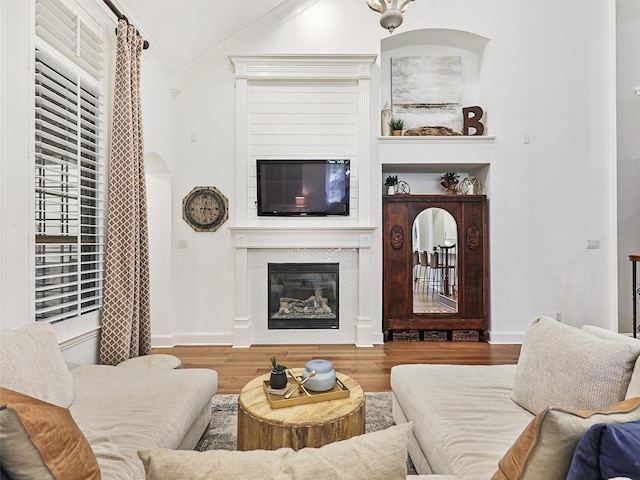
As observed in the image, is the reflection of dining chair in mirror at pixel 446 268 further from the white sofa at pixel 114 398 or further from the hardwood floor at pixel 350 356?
the white sofa at pixel 114 398

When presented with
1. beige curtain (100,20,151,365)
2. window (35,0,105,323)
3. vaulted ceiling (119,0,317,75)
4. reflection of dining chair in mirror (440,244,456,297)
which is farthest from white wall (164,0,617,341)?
window (35,0,105,323)

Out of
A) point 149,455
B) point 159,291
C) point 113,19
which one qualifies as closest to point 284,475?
point 149,455

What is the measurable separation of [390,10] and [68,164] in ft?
7.65

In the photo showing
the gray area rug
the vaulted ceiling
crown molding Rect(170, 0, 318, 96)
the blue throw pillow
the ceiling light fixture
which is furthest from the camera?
crown molding Rect(170, 0, 318, 96)

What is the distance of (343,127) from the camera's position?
4.38 metres

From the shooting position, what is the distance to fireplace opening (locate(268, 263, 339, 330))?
14.4 feet

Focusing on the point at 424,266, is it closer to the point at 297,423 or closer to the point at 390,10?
the point at 390,10

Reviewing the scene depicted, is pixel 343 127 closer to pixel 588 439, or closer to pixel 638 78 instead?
pixel 638 78

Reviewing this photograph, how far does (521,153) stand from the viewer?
173 inches

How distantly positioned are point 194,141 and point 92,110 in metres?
1.66

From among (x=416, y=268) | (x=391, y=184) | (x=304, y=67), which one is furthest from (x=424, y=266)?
(x=304, y=67)

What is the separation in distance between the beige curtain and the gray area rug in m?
0.82

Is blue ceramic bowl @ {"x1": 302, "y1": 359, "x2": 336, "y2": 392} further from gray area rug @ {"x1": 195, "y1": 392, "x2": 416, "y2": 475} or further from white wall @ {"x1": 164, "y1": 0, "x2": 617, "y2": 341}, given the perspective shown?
white wall @ {"x1": 164, "y1": 0, "x2": 617, "y2": 341}

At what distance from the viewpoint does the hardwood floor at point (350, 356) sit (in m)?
3.42
